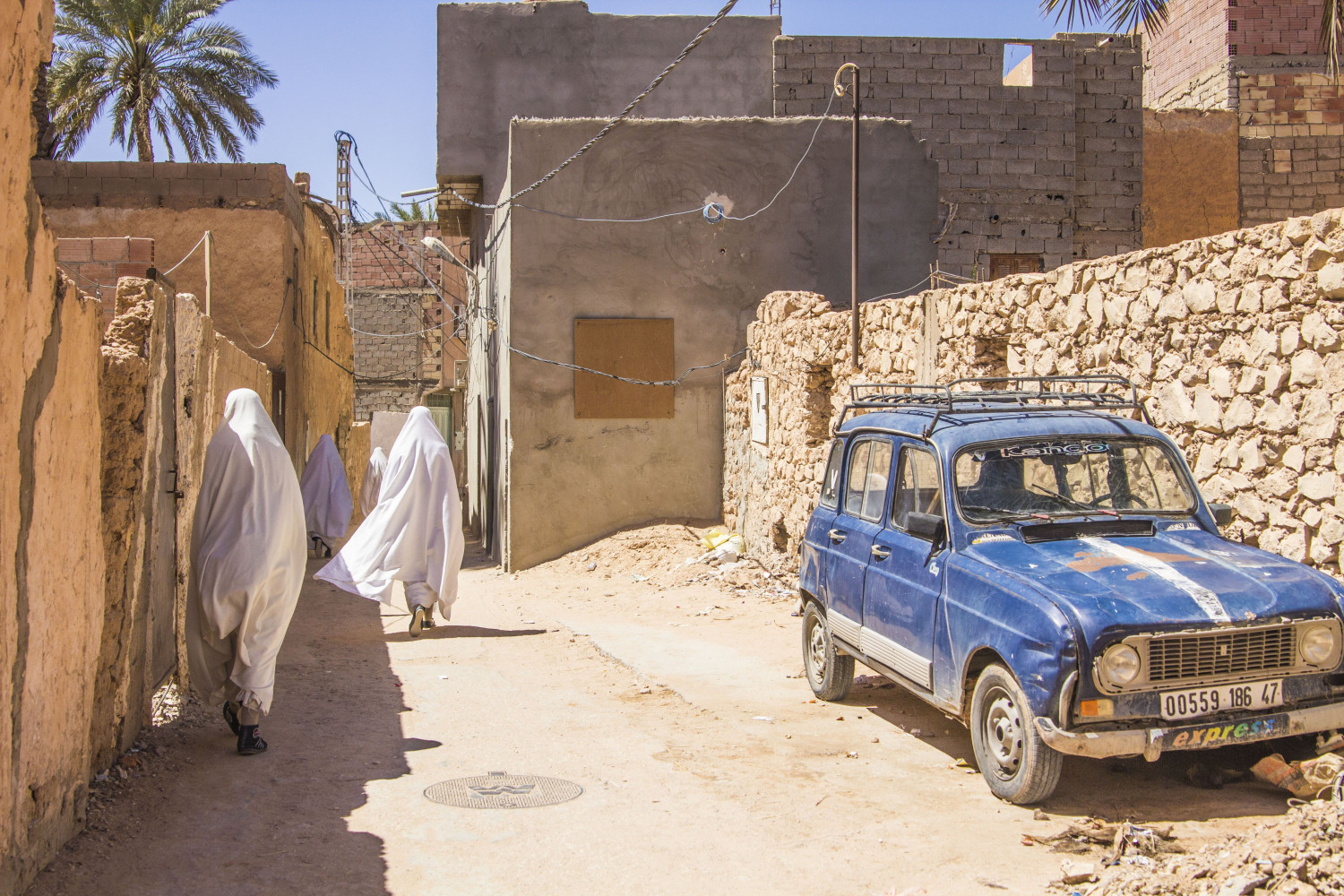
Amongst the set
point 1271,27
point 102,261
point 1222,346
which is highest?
point 1271,27

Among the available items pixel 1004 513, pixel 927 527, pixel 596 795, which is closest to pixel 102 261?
pixel 596 795

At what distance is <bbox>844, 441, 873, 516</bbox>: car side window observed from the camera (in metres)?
6.86

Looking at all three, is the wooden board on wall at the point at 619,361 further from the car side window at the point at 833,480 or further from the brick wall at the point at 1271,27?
the brick wall at the point at 1271,27

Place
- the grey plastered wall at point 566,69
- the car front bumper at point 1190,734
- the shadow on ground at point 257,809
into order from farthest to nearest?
the grey plastered wall at point 566,69 < the car front bumper at point 1190,734 < the shadow on ground at point 257,809

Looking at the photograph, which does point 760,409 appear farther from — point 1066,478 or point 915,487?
point 1066,478

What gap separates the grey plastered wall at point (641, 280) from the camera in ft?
51.0

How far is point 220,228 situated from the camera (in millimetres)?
15438

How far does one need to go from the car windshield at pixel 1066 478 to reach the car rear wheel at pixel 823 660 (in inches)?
62.9

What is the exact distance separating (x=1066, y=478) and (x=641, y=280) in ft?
34.2

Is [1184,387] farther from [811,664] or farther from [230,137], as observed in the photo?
Result: [230,137]

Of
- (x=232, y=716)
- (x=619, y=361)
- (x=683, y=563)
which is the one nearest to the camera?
(x=232, y=716)

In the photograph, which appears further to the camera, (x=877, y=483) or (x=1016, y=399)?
(x=877, y=483)

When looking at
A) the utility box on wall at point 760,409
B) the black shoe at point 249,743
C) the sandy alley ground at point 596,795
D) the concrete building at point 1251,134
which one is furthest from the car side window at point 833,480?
the concrete building at point 1251,134

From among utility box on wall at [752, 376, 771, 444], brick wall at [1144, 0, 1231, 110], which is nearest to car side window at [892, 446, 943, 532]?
utility box on wall at [752, 376, 771, 444]
